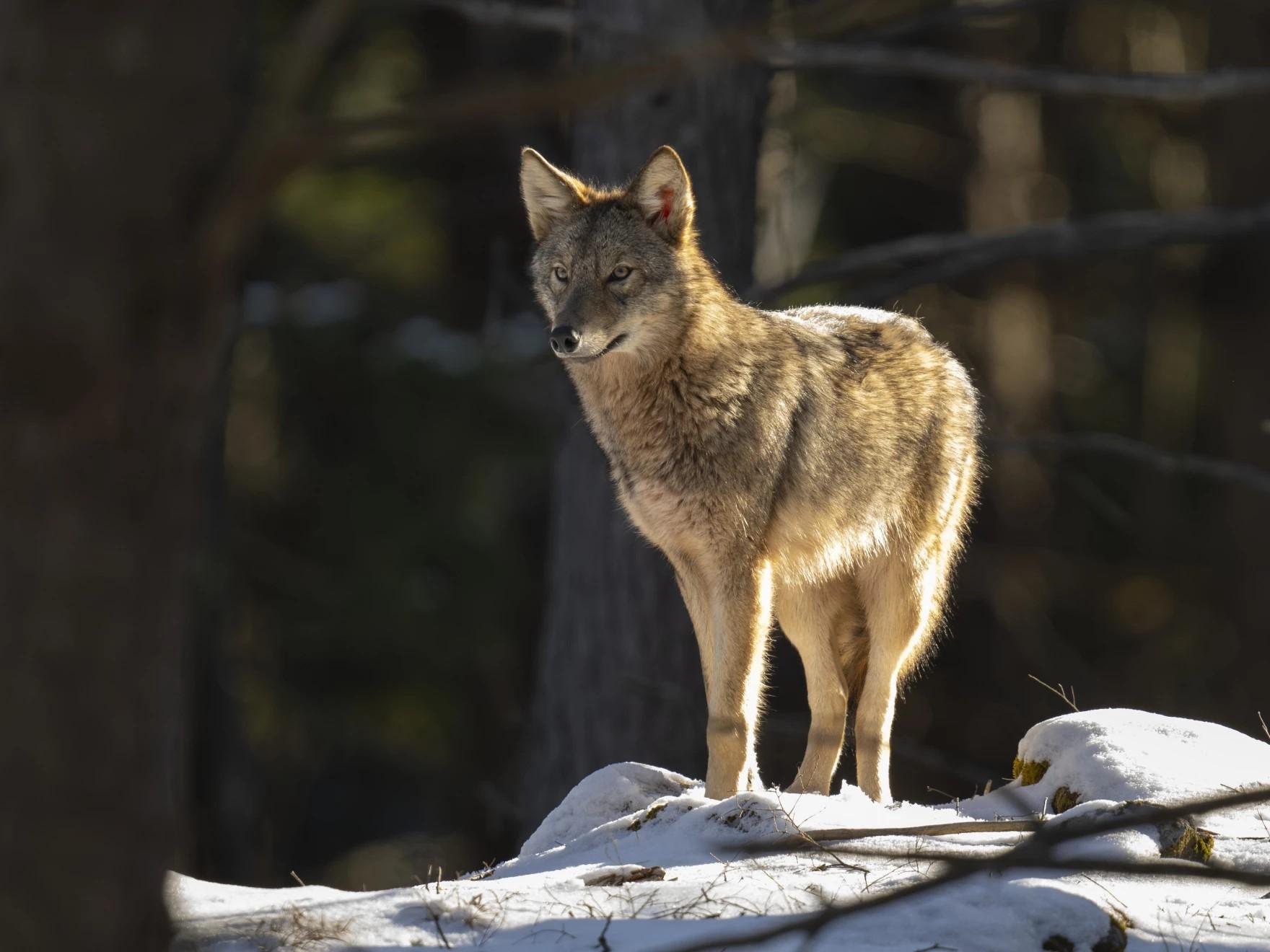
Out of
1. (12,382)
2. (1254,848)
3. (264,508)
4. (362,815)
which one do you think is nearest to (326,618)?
(264,508)

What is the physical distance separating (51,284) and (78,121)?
29 cm

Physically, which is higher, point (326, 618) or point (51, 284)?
point (51, 284)

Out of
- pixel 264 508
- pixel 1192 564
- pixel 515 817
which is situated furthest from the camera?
pixel 1192 564

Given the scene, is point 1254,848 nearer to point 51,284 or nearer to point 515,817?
point 51,284

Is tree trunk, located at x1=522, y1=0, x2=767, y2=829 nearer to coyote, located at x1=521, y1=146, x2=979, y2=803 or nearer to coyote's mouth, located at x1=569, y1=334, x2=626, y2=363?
A: coyote, located at x1=521, y1=146, x2=979, y2=803

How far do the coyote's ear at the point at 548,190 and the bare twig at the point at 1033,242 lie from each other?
210cm

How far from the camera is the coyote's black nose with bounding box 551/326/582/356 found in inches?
241

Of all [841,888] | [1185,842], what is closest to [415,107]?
[841,888]

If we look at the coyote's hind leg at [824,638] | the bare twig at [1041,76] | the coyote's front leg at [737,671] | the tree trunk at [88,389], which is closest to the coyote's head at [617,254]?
the bare twig at [1041,76]

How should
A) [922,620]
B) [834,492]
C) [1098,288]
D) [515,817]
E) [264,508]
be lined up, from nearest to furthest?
[834,492]
[922,620]
[515,817]
[264,508]
[1098,288]

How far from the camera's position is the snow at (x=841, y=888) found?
13.7ft

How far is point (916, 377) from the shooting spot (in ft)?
24.4

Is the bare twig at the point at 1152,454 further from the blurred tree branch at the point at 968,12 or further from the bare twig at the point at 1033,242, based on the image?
the blurred tree branch at the point at 968,12

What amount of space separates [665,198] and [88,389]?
422 cm
